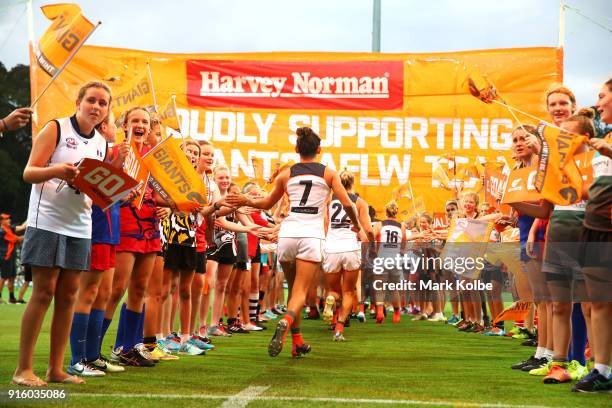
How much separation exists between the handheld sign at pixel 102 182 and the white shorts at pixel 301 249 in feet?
9.42

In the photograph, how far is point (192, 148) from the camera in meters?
8.80

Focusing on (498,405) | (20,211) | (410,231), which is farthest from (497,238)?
(20,211)

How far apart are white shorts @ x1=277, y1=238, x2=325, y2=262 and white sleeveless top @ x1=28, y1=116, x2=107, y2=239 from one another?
2.89 meters

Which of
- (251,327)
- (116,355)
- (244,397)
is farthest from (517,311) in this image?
(244,397)

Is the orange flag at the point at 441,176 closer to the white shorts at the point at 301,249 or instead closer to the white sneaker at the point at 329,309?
the white sneaker at the point at 329,309

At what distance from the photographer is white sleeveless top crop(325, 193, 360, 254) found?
12.1 m

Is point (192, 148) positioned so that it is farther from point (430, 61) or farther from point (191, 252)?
point (430, 61)

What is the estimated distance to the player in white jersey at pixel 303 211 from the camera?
27.5 ft

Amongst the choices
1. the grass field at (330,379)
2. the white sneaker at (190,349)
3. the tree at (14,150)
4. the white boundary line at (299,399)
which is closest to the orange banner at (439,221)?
the grass field at (330,379)

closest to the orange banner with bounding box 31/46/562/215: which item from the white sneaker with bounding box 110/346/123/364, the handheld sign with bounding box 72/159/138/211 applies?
the white sneaker with bounding box 110/346/123/364

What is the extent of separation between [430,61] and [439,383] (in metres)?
13.2

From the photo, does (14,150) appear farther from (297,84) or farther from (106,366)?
(106,366)

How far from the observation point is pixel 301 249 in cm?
842

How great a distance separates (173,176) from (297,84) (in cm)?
1185
